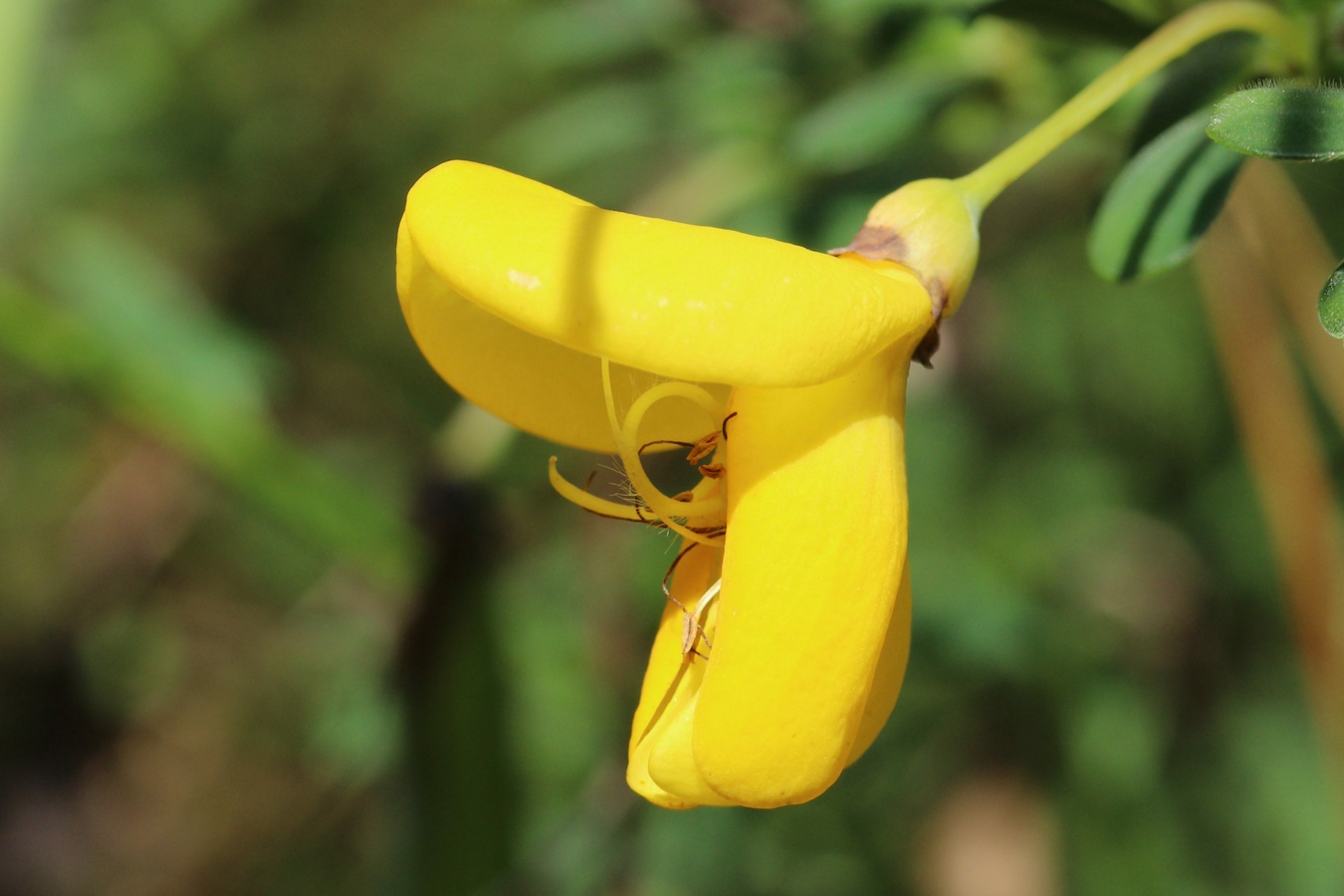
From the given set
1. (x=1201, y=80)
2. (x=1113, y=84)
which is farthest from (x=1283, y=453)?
(x=1113, y=84)

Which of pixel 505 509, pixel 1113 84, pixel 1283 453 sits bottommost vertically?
pixel 505 509

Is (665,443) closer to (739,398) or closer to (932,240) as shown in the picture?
(739,398)

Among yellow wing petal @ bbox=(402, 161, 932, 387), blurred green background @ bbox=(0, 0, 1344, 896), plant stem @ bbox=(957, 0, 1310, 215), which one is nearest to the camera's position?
yellow wing petal @ bbox=(402, 161, 932, 387)

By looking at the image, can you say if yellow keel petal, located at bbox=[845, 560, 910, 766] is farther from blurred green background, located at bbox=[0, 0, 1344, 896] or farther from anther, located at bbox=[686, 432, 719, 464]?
blurred green background, located at bbox=[0, 0, 1344, 896]

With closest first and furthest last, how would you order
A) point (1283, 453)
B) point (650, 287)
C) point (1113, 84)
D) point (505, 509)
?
point (650, 287), point (1113, 84), point (1283, 453), point (505, 509)

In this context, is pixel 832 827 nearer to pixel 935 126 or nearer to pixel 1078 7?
pixel 935 126

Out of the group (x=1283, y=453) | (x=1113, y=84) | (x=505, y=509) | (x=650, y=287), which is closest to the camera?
(x=650, y=287)

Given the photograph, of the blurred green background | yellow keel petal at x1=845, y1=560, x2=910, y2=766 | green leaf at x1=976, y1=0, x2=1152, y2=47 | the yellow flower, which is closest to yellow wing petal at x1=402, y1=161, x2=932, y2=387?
the yellow flower
